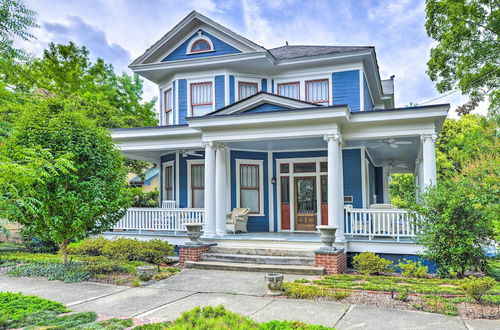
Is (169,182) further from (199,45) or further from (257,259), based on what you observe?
(257,259)

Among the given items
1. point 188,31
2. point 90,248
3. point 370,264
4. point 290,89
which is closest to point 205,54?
point 188,31

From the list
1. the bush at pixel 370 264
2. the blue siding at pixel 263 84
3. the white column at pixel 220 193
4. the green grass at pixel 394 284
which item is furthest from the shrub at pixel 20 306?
the blue siding at pixel 263 84

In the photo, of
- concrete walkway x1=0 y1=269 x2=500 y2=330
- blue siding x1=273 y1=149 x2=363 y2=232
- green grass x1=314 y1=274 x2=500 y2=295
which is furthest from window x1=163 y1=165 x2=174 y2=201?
green grass x1=314 y1=274 x2=500 y2=295

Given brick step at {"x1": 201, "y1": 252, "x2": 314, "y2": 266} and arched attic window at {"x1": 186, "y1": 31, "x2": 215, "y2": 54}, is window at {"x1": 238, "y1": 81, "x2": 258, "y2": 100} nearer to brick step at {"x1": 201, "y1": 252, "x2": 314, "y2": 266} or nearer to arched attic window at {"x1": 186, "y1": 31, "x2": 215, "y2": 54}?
arched attic window at {"x1": 186, "y1": 31, "x2": 215, "y2": 54}

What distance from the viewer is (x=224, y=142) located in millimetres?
11789

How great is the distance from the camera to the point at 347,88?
13320 millimetres

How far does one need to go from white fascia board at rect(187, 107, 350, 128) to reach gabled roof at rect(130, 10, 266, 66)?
3734 mm

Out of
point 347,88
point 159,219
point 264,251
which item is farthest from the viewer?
point 347,88

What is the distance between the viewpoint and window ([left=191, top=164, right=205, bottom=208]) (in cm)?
1427

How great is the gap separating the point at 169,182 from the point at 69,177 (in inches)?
262

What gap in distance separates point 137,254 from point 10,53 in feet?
20.9

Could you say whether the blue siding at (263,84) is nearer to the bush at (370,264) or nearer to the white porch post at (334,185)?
the white porch post at (334,185)

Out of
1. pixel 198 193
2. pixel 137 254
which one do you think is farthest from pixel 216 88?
pixel 137 254

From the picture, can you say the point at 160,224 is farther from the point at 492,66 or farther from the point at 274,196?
the point at 492,66
